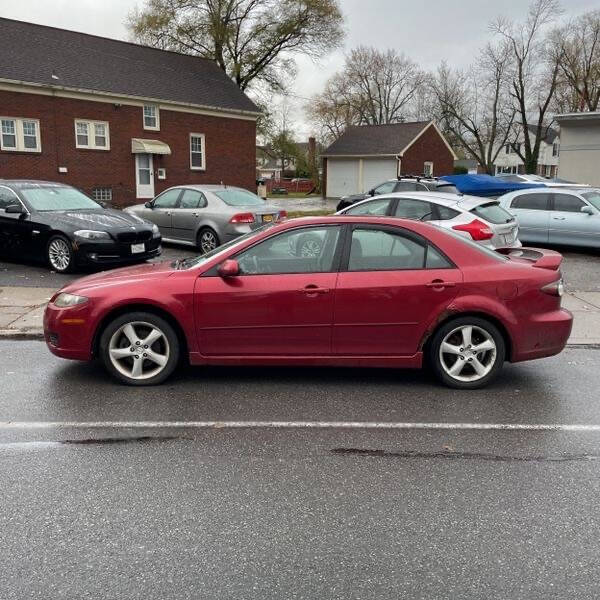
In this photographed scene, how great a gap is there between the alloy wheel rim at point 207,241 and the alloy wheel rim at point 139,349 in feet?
24.1

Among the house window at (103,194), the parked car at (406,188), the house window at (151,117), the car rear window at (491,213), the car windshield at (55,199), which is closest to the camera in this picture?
the car rear window at (491,213)

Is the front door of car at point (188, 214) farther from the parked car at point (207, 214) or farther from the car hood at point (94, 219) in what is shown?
the car hood at point (94, 219)

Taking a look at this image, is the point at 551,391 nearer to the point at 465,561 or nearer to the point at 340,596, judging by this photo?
the point at 465,561

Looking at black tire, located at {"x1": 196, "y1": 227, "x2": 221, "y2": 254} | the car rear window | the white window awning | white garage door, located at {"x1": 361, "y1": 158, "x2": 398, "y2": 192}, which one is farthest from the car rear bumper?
white garage door, located at {"x1": 361, "y1": 158, "x2": 398, "y2": 192}

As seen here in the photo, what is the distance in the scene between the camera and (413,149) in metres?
39.8

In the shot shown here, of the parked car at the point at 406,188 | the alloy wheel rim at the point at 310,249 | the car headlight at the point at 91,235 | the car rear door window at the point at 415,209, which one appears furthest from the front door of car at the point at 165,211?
the alloy wheel rim at the point at 310,249

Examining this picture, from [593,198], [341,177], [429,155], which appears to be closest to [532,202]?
[593,198]

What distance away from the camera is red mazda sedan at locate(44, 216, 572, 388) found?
502 cm

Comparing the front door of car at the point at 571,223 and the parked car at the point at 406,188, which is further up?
the parked car at the point at 406,188

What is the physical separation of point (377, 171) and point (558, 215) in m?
26.3

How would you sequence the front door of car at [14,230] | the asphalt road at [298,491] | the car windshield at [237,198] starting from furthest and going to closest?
1. the car windshield at [237,198]
2. the front door of car at [14,230]
3. the asphalt road at [298,491]

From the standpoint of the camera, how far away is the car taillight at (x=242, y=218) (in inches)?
477

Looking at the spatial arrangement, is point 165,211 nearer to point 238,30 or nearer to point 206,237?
point 206,237

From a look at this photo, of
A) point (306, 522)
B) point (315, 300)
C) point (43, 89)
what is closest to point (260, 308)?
point (315, 300)
